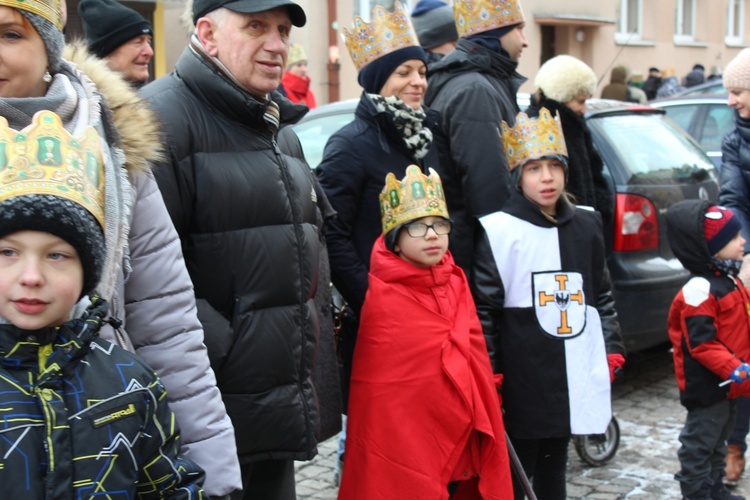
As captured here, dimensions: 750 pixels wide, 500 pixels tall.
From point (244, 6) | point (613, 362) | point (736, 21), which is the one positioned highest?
point (736, 21)

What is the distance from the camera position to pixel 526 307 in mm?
3979

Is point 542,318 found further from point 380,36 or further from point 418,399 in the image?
point 380,36

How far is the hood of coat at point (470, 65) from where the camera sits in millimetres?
4711

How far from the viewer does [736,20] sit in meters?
31.0

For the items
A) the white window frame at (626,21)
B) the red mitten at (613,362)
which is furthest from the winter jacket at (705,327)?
the white window frame at (626,21)

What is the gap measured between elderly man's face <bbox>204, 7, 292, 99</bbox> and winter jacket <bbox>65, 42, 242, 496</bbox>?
1.88ft

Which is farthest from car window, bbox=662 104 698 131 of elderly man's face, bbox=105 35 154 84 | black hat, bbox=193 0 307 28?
black hat, bbox=193 0 307 28

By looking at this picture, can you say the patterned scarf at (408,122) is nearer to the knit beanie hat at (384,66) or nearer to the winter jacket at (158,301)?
the knit beanie hat at (384,66)

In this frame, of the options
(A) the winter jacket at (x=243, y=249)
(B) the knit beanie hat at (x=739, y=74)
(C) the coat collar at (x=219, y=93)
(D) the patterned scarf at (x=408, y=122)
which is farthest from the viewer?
(B) the knit beanie hat at (x=739, y=74)

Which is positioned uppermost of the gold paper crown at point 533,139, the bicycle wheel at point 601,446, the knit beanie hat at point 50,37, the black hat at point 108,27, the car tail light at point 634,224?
the black hat at point 108,27

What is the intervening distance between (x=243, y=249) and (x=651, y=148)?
4182 mm

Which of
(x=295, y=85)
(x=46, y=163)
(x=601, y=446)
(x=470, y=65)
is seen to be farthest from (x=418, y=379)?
(x=295, y=85)

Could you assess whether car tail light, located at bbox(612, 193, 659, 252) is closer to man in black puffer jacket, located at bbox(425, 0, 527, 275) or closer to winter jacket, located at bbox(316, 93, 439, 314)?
man in black puffer jacket, located at bbox(425, 0, 527, 275)

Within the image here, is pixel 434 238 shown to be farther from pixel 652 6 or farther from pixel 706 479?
pixel 652 6
